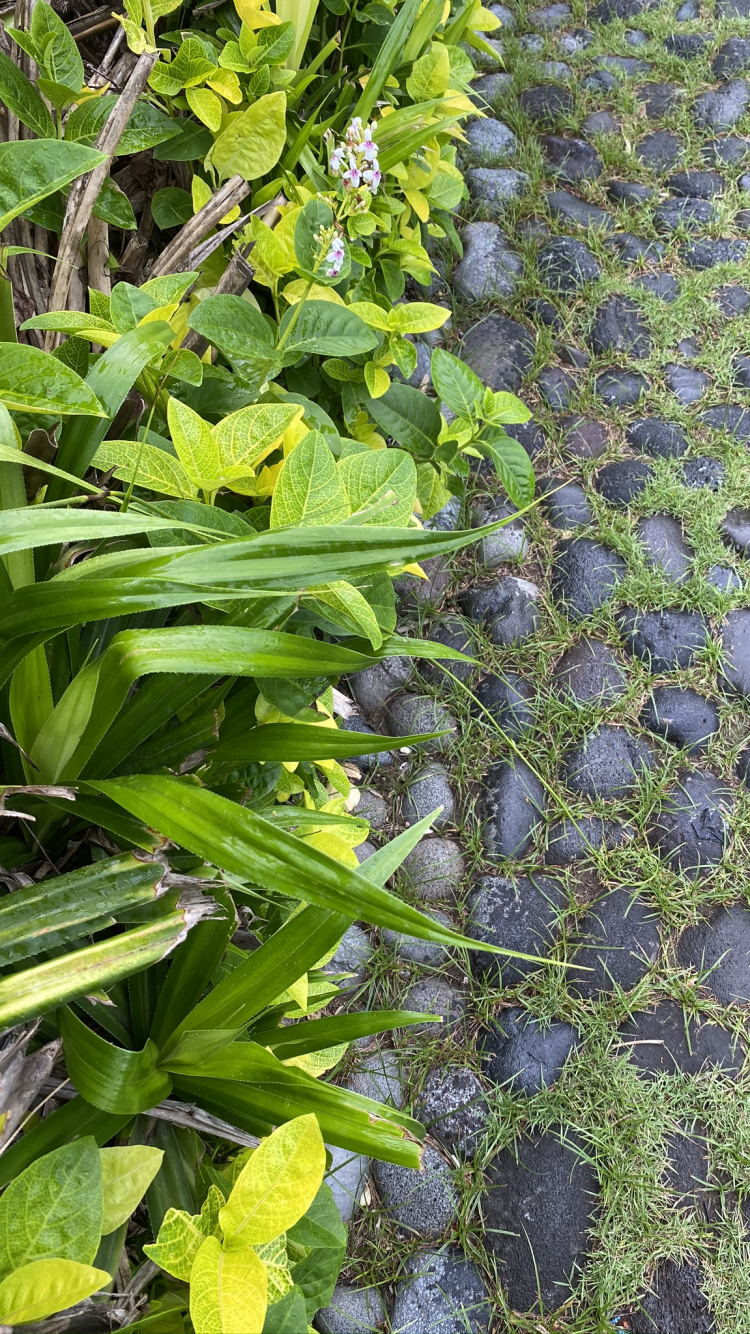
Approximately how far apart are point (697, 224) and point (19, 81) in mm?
2120

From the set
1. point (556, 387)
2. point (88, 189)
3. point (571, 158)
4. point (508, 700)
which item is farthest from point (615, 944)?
point (571, 158)

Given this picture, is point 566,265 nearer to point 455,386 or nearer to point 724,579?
point 724,579

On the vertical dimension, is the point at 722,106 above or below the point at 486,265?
above

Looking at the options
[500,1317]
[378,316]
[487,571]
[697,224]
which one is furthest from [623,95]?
[500,1317]

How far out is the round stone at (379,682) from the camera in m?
1.86

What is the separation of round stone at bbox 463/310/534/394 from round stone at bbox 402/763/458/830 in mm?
1013

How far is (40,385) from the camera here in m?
0.80

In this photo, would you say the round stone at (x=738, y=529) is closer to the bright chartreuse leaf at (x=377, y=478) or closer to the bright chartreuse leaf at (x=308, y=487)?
the bright chartreuse leaf at (x=377, y=478)

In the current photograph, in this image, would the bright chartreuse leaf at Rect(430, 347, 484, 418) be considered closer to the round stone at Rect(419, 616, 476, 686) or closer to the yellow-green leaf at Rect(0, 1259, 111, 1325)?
the round stone at Rect(419, 616, 476, 686)

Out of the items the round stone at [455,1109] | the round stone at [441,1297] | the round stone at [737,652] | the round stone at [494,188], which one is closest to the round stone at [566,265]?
the round stone at [494,188]

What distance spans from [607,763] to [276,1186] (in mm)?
1250

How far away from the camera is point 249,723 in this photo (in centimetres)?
104

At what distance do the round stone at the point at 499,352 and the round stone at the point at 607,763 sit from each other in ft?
3.04

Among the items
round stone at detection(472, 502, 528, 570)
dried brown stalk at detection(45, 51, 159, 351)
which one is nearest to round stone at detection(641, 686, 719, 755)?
round stone at detection(472, 502, 528, 570)
